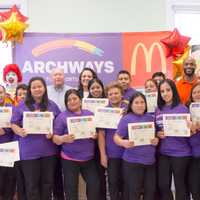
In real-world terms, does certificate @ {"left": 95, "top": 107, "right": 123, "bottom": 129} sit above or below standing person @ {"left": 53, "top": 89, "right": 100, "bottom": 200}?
above

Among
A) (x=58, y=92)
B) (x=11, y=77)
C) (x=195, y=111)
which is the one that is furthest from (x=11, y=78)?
(x=195, y=111)

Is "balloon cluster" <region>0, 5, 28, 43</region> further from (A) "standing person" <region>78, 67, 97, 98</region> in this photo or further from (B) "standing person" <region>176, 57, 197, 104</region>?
(B) "standing person" <region>176, 57, 197, 104</region>

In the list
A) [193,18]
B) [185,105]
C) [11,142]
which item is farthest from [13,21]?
[193,18]

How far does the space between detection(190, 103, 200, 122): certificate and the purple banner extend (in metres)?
1.82

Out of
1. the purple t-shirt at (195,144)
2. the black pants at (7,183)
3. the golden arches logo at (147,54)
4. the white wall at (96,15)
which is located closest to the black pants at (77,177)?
the black pants at (7,183)

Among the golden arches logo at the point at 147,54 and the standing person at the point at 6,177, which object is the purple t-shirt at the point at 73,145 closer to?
the standing person at the point at 6,177

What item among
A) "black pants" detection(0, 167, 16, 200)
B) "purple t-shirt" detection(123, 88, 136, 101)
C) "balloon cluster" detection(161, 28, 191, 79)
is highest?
"balloon cluster" detection(161, 28, 191, 79)

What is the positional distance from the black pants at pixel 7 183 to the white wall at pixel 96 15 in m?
2.43

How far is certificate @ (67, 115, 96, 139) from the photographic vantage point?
3.34 meters

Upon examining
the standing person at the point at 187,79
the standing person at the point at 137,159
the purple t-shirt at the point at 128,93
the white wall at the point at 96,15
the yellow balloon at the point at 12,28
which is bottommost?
the standing person at the point at 137,159

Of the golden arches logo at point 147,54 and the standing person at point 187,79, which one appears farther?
the golden arches logo at point 147,54

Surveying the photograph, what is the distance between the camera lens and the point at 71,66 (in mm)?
5027

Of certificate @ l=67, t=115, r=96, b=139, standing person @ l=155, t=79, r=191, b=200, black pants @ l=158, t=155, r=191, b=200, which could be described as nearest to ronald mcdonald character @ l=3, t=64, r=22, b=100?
certificate @ l=67, t=115, r=96, b=139

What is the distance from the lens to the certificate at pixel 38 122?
3359mm
